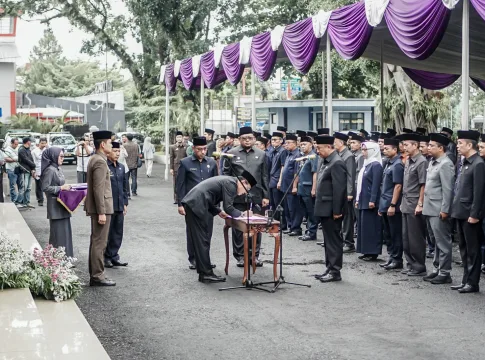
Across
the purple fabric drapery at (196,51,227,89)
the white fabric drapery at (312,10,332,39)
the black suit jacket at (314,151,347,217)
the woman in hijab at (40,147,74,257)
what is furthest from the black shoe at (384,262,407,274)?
the purple fabric drapery at (196,51,227,89)

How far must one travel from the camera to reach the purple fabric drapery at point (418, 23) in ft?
41.9

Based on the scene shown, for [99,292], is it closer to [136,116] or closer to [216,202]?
[216,202]

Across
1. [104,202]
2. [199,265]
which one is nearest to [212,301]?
[199,265]

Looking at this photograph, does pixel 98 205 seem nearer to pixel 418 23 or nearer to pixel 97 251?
pixel 97 251

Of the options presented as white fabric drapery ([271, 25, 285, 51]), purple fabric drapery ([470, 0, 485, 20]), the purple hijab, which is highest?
white fabric drapery ([271, 25, 285, 51])

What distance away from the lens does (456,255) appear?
13367 millimetres

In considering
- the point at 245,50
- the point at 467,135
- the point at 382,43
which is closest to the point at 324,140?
the point at 467,135

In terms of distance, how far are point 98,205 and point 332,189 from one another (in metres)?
3.16

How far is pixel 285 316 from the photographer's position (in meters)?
8.99

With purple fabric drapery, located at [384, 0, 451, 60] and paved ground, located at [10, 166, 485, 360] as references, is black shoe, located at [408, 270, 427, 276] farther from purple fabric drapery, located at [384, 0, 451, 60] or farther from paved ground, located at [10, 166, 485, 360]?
purple fabric drapery, located at [384, 0, 451, 60]

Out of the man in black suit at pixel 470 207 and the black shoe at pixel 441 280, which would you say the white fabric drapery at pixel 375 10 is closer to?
the man in black suit at pixel 470 207

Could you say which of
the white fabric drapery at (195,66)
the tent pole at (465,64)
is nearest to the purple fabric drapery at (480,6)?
the tent pole at (465,64)

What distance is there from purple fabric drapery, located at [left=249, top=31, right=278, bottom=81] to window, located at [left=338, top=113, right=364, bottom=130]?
28443mm

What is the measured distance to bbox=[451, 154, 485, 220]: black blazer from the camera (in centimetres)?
1016
